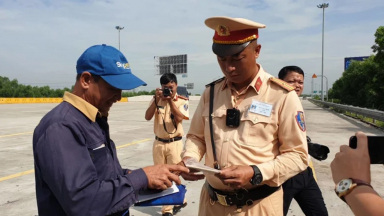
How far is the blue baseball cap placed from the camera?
1.59 m

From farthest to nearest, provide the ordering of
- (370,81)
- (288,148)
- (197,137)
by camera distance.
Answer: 1. (370,81)
2. (197,137)
3. (288,148)

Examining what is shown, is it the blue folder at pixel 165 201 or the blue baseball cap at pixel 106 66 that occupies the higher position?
the blue baseball cap at pixel 106 66

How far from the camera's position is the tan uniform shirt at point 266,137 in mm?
1910

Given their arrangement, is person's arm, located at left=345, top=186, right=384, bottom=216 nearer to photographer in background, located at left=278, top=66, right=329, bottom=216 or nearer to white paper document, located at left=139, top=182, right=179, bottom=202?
white paper document, located at left=139, top=182, right=179, bottom=202

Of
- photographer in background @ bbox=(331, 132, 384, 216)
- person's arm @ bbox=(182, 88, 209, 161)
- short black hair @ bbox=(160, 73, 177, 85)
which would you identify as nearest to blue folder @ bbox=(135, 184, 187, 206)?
person's arm @ bbox=(182, 88, 209, 161)

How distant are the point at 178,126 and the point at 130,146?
434 centimetres

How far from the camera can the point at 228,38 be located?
79.2 inches

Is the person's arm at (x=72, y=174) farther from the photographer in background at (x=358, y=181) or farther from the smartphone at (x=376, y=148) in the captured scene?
the smartphone at (x=376, y=148)

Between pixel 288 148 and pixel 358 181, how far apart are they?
2.67 ft

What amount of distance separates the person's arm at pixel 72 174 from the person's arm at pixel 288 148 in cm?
92

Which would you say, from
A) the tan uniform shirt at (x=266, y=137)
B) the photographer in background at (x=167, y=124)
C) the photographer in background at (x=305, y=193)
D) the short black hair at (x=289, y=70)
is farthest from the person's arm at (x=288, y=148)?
the photographer in background at (x=167, y=124)

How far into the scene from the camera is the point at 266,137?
1978 millimetres

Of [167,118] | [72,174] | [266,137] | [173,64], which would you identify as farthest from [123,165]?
[173,64]

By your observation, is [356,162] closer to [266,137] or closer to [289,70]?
[266,137]
